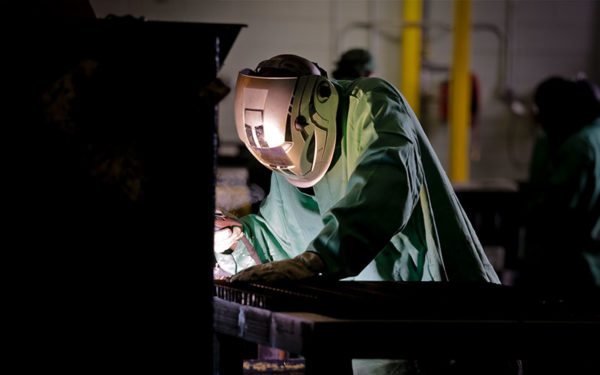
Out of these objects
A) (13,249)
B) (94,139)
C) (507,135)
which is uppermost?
(94,139)

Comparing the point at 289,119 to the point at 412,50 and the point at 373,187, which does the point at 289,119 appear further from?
the point at 412,50

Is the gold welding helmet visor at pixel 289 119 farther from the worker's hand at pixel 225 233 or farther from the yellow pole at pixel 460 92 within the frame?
the yellow pole at pixel 460 92

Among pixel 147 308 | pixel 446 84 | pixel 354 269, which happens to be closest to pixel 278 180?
pixel 354 269

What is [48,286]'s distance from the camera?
1375 mm

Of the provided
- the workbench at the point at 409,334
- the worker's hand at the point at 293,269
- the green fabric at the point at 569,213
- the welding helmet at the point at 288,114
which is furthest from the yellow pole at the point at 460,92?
the workbench at the point at 409,334

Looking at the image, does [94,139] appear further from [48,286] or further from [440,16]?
[440,16]

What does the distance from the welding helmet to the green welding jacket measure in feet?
0.20

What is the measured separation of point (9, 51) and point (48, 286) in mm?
370

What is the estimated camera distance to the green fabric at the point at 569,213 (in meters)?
4.50

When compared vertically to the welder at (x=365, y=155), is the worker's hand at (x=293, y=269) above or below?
below

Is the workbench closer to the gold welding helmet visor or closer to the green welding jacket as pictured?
the green welding jacket

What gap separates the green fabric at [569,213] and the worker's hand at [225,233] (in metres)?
2.73

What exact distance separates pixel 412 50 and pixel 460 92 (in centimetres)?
59

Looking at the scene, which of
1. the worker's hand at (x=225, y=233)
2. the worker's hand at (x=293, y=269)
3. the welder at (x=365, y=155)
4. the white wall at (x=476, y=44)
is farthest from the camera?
the white wall at (x=476, y=44)
